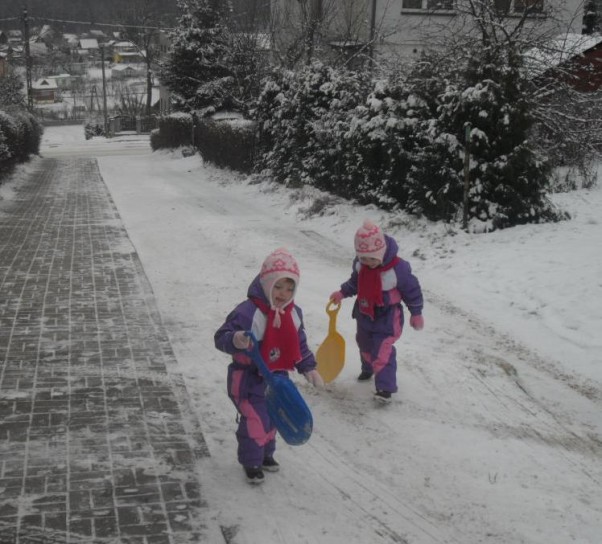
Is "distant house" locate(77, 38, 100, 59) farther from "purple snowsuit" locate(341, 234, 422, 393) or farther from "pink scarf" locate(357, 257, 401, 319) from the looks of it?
"purple snowsuit" locate(341, 234, 422, 393)

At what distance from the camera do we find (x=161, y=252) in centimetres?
975

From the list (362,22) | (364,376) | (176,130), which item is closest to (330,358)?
(364,376)

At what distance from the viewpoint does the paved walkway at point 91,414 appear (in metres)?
3.40

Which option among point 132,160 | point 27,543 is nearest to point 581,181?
point 27,543

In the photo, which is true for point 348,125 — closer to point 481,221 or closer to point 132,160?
point 481,221

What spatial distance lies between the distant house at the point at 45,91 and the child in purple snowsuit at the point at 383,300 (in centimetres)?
8703

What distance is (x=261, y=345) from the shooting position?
3.70 meters

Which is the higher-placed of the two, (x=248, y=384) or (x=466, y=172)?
(x=466, y=172)

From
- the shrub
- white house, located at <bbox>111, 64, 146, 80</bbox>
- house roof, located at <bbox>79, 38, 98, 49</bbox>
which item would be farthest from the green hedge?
house roof, located at <bbox>79, 38, 98, 49</bbox>

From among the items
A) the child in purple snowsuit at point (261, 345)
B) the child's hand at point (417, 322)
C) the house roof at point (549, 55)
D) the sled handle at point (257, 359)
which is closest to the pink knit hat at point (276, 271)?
the child in purple snowsuit at point (261, 345)

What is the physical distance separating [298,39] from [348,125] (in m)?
8.92

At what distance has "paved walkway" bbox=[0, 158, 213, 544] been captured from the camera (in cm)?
340

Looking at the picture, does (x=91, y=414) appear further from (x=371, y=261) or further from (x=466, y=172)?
(x=466, y=172)

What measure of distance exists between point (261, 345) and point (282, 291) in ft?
1.07
